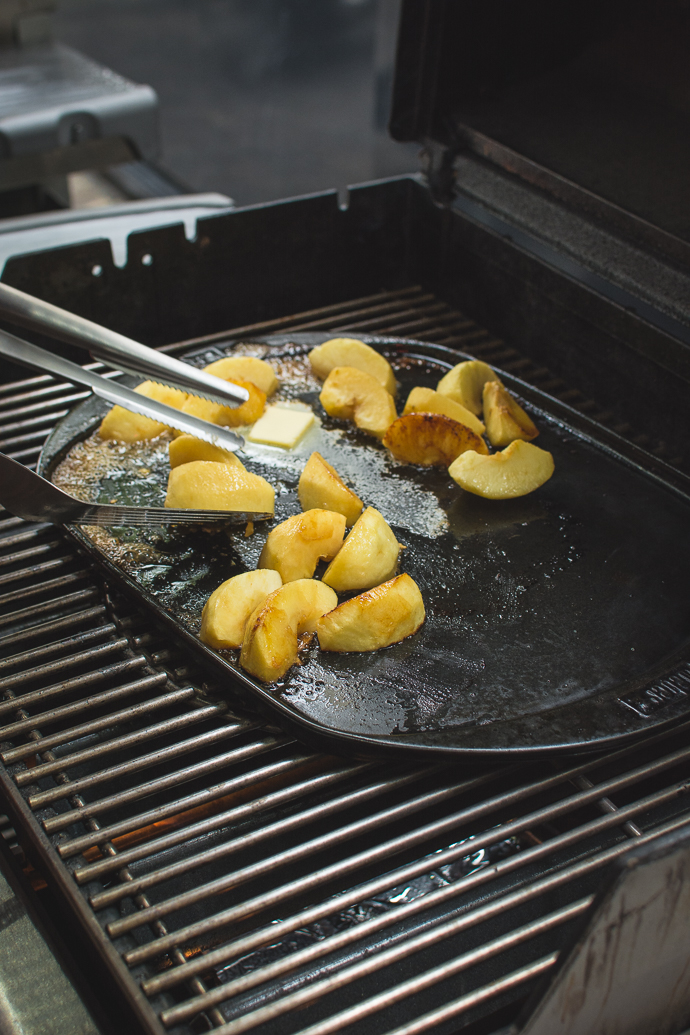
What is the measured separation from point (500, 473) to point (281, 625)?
494 mm

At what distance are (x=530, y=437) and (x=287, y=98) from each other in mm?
5796

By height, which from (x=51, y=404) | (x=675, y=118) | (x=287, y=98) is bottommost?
(x=287, y=98)

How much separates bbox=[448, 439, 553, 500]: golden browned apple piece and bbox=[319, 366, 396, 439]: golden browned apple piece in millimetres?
185

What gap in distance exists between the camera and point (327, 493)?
1362 mm

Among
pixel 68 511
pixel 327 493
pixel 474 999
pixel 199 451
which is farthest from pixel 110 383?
pixel 474 999

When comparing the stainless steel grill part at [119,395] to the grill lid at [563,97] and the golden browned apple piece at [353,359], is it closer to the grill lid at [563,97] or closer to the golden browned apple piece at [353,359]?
the golden browned apple piece at [353,359]

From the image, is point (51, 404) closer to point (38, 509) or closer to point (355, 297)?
point (38, 509)

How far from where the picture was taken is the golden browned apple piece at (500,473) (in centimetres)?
144

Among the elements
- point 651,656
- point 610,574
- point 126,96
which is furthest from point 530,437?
point 126,96

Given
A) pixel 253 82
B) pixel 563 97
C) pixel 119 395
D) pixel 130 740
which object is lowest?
pixel 253 82

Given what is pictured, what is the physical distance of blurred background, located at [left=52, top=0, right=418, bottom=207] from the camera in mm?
5449

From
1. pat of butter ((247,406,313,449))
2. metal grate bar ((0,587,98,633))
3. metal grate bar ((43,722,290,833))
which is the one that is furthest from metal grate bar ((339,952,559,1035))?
pat of butter ((247,406,313,449))

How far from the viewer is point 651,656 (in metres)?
1.17

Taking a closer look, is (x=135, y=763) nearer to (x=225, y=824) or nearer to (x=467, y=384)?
(x=225, y=824)
